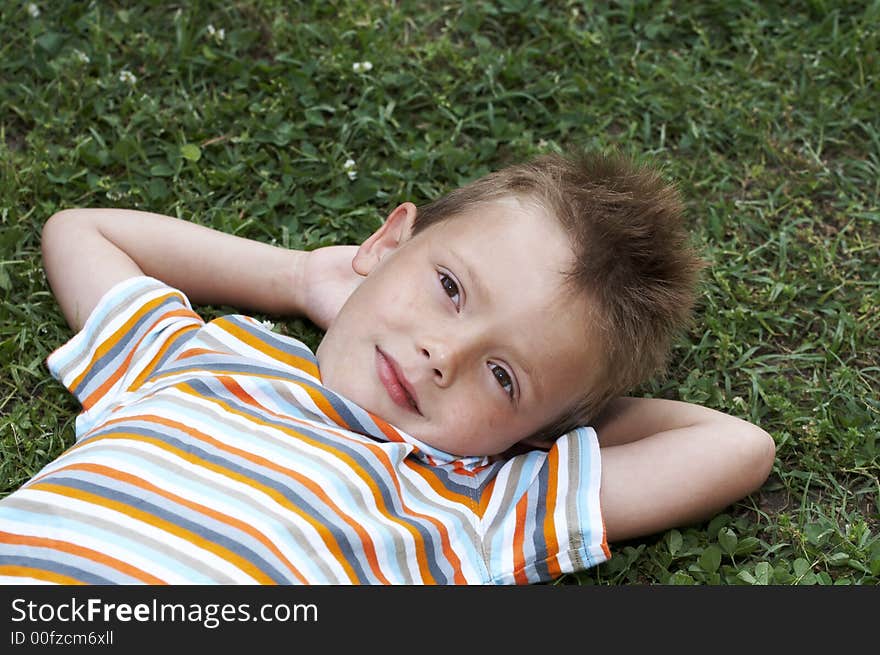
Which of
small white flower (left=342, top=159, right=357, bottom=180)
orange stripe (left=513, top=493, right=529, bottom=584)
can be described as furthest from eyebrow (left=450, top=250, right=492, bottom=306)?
small white flower (left=342, top=159, right=357, bottom=180)

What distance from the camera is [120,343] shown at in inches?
117

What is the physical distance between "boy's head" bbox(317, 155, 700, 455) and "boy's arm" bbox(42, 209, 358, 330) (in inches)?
15.7

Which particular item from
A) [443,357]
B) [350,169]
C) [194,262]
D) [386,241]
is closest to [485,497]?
[443,357]

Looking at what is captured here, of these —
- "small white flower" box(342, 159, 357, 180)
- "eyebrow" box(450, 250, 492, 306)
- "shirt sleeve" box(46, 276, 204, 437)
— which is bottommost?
"shirt sleeve" box(46, 276, 204, 437)

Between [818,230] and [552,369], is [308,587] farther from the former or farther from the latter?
[818,230]

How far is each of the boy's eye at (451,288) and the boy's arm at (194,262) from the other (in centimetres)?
54

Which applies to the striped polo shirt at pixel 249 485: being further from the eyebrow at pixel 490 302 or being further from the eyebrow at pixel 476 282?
the eyebrow at pixel 476 282

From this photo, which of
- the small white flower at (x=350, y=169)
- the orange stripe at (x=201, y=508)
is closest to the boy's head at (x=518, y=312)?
the orange stripe at (x=201, y=508)

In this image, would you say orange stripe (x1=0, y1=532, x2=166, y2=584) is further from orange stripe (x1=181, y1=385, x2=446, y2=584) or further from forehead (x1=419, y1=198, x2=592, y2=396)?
forehead (x1=419, y1=198, x2=592, y2=396)

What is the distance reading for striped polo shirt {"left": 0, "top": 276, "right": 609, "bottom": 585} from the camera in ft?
7.91

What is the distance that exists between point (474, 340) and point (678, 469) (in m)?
0.63

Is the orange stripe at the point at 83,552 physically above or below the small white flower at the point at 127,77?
below

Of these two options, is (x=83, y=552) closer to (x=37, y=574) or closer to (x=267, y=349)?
(x=37, y=574)

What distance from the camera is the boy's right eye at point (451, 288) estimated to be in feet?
9.04
